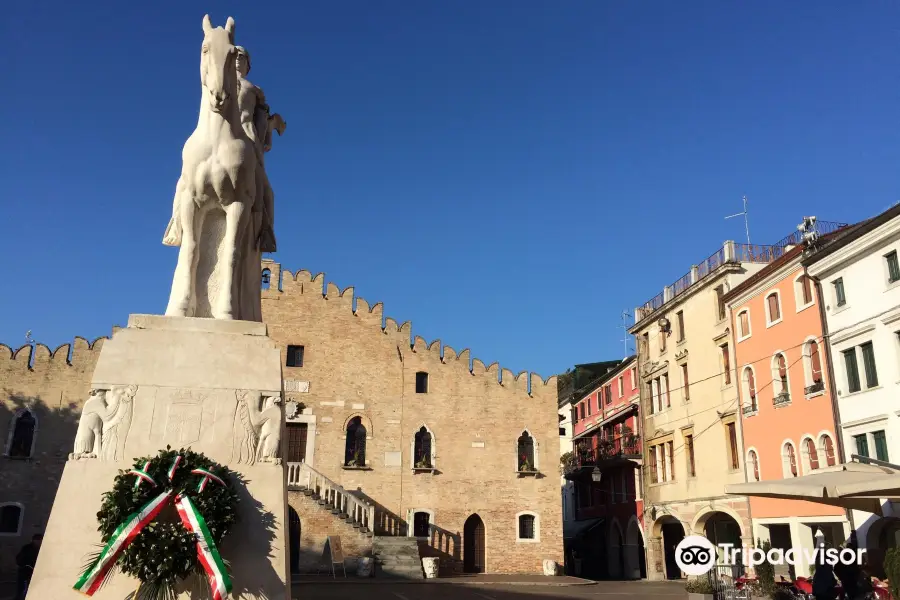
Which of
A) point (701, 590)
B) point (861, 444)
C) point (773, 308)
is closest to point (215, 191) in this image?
point (701, 590)

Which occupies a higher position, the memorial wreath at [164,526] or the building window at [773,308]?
the building window at [773,308]

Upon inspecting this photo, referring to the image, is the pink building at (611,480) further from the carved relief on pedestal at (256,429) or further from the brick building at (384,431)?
the carved relief on pedestal at (256,429)

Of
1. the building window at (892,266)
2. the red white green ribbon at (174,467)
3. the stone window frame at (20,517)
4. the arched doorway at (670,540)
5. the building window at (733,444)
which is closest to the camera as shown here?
the red white green ribbon at (174,467)

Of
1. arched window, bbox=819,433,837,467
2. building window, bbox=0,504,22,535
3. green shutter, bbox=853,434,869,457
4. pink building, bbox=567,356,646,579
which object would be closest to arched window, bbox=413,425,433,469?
pink building, bbox=567,356,646,579

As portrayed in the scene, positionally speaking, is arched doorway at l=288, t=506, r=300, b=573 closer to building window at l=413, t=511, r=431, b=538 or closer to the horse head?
building window at l=413, t=511, r=431, b=538

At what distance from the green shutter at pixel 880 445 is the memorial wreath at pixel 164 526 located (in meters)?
19.3

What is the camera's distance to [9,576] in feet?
85.9

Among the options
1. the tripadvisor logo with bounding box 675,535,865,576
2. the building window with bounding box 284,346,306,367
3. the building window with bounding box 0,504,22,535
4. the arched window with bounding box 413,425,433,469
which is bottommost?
the tripadvisor logo with bounding box 675,535,865,576

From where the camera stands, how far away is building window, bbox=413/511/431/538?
28.4 meters

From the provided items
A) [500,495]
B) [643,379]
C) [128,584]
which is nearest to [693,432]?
[643,379]

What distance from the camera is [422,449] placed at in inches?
1166

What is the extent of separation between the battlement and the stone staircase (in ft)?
25.2

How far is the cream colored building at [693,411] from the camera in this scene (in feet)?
91.5

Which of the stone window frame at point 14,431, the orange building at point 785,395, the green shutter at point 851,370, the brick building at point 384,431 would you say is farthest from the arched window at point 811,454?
the stone window frame at point 14,431
